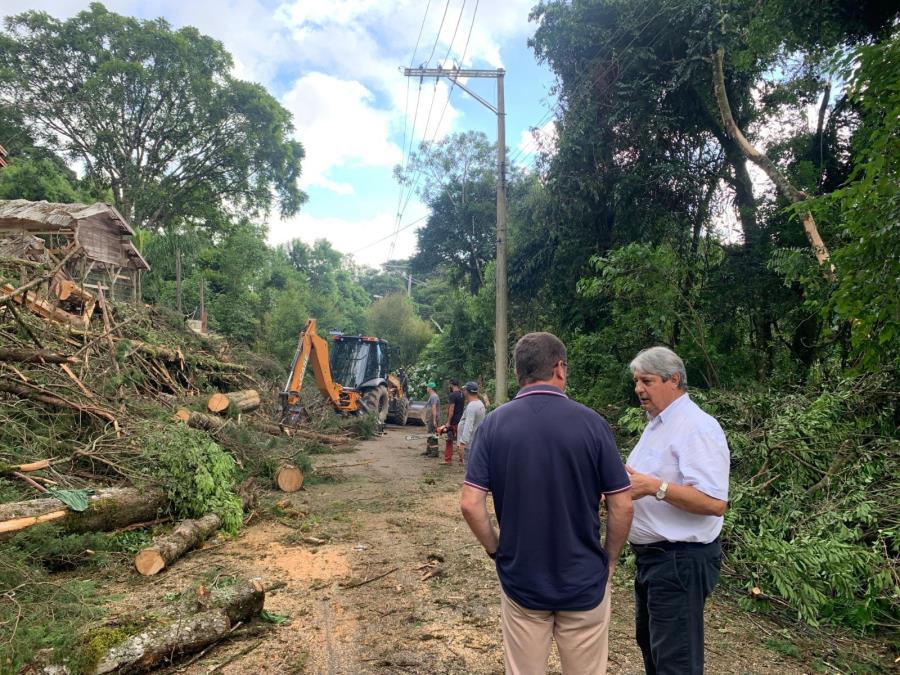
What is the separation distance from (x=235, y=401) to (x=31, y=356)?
167 inches

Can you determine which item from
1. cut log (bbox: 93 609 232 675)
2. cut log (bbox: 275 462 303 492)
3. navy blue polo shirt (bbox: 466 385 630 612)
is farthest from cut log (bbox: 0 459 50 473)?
navy blue polo shirt (bbox: 466 385 630 612)

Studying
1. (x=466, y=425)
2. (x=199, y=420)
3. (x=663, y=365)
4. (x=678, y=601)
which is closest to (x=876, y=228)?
(x=663, y=365)

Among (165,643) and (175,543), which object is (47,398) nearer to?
(175,543)

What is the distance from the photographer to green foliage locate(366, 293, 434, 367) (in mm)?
35000

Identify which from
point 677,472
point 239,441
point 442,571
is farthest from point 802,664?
point 239,441

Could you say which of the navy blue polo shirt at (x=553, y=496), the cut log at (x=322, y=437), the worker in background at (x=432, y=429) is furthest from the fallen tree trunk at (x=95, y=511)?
the worker in background at (x=432, y=429)

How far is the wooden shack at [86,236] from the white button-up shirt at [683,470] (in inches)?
395

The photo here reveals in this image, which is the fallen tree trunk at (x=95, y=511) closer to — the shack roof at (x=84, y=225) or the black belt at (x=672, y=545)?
the black belt at (x=672, y=545)

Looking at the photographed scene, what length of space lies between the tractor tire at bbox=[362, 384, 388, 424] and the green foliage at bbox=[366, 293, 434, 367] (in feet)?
58.3

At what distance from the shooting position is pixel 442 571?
16.8 feet

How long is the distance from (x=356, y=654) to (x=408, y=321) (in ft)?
106

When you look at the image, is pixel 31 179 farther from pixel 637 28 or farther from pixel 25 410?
pixel 637 28

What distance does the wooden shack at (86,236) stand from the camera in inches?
441

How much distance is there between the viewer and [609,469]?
2088mm
